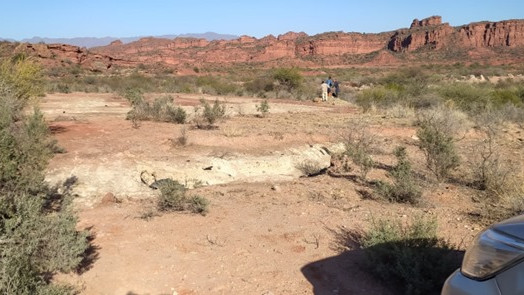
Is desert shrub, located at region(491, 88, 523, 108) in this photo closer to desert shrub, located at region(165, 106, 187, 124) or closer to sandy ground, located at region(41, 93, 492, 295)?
sandy ground, located at region(41, 93, 492, 295)

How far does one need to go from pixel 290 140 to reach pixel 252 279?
322 inches

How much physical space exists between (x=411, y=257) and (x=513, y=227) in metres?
2.05

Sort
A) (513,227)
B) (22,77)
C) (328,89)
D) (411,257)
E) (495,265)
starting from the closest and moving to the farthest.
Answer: (495,265) < (513,227) < (411,257) < (22,77) < (328,89)

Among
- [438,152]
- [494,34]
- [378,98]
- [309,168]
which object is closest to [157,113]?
[309,168]

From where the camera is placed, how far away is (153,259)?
15.9 ft

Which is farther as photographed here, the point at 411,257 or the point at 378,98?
the point at 378,98

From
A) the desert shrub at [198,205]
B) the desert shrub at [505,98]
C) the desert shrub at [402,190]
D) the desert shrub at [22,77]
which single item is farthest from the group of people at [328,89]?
the desert shrub at [198,205]

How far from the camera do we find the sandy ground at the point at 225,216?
4.46 m

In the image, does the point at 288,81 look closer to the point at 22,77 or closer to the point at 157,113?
the point at 157,113

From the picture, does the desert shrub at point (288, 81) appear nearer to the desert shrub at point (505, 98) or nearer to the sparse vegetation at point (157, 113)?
the desert shrub at point (505, 98)

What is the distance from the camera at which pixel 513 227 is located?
2.34 metres

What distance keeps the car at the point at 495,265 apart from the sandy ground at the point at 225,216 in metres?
1.97

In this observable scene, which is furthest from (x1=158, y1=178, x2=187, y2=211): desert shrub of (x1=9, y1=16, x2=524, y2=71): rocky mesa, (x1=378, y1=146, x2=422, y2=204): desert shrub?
(x1=9, y1=16, x2=524, y2=71): rocky mesa

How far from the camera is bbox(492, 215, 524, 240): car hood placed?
7.39 feet
